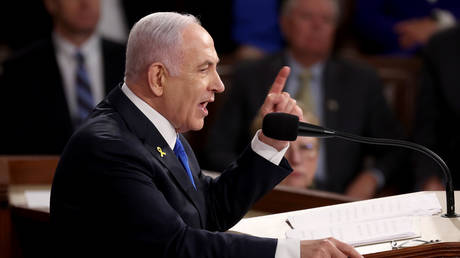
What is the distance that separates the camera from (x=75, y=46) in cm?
427

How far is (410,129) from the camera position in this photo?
14.1ft

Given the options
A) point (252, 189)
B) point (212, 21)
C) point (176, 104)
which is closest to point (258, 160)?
point (252, 189)

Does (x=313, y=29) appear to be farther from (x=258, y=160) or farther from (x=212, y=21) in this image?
(x=258, y=160)

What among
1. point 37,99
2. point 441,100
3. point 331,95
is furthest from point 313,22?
point 37,99

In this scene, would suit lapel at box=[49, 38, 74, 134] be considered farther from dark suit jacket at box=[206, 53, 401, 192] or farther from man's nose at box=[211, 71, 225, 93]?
man's nose at box=[211, 71, 225, 93]

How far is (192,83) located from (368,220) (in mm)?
548

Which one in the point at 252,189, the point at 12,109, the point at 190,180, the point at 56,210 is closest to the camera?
the point at 56,210

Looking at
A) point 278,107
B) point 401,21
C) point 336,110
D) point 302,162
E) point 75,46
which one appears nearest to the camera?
point 278,107

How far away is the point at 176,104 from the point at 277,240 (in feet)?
1.43

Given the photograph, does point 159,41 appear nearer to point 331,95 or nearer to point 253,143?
point 253,143

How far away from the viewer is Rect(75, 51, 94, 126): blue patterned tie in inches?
164

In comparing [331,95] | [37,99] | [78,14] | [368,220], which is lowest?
[37,99]

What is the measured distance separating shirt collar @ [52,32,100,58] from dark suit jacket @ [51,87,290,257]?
7.65 feet

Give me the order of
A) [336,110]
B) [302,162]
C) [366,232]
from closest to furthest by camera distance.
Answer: [366,232], [302,162], [336,110]
